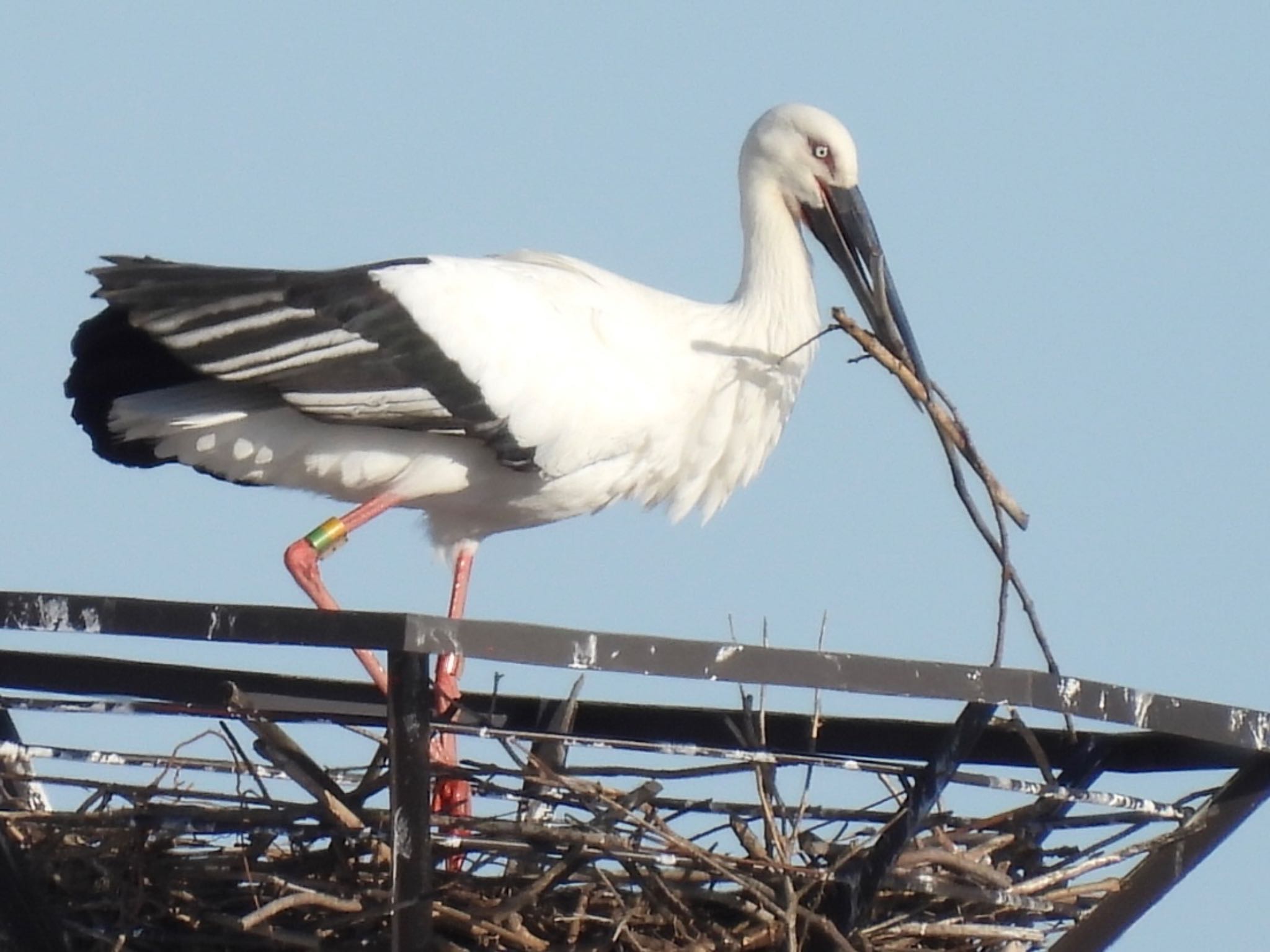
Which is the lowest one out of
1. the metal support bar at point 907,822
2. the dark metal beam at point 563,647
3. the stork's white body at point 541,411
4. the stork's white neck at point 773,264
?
the metal support bar at point 907,822

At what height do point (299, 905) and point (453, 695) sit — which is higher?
point (453, 695)

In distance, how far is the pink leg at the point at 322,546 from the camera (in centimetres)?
644

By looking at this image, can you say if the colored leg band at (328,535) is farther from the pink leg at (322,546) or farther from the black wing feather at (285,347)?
the black wing feather at (285,347)

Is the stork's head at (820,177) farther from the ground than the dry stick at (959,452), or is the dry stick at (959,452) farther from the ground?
the stork's head at (820,177)

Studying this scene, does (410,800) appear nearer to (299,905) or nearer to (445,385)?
(299,905)

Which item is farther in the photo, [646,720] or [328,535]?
[328,535]

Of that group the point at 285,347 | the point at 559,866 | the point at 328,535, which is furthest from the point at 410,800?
the point at 328,535

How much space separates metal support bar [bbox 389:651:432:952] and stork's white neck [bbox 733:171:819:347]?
2994 mm

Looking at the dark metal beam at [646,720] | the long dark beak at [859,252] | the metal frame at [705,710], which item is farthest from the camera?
the long dark beak at [859,252]

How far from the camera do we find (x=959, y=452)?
500 cm

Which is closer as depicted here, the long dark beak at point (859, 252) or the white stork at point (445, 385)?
the white stork at point (445, 385)

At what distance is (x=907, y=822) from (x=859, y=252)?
121 inches

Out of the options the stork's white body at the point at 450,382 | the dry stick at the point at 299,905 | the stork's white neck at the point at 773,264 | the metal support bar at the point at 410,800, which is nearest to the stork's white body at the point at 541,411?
the stork's white body at the point at 450,382

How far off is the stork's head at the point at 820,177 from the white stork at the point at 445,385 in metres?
0.30
